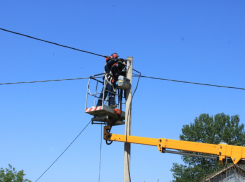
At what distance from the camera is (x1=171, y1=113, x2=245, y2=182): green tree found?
3897 centimetres

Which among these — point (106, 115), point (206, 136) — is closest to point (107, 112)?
point (106, 115)

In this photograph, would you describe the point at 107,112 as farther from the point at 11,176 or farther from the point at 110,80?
the point at 11,176

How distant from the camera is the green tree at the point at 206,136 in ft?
128

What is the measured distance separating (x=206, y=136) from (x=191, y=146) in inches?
1304

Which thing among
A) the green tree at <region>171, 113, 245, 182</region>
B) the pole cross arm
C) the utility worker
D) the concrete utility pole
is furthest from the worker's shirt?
the green tree at <region>171, 113, 245, 182</region>

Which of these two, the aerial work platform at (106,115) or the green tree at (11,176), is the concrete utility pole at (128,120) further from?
the green tree at (11,176)

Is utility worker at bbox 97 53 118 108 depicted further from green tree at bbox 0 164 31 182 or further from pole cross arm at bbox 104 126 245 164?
green tree at bbox 0 164 31 182

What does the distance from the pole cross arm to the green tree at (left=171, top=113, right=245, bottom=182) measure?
3032cm

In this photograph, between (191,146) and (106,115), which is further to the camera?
(106,115)

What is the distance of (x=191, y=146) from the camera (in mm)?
9016

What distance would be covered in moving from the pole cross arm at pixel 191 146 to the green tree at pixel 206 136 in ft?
99.5

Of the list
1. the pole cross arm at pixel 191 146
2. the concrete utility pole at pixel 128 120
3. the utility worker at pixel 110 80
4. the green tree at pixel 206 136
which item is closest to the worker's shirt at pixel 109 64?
the utility worker at pixel 110 80

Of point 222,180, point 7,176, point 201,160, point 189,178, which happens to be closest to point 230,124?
point 201,160

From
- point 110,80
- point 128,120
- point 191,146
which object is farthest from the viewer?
point 110,80
